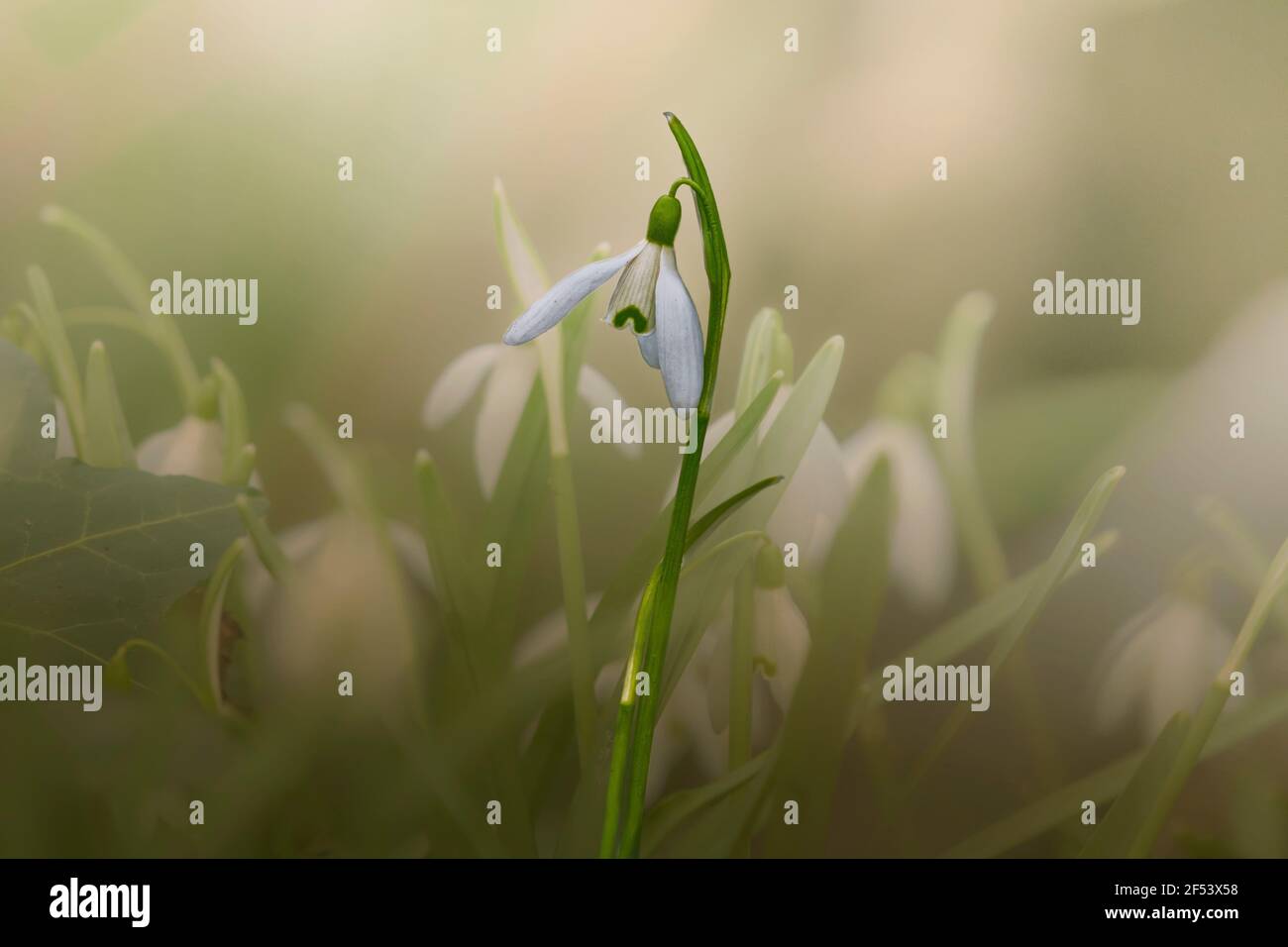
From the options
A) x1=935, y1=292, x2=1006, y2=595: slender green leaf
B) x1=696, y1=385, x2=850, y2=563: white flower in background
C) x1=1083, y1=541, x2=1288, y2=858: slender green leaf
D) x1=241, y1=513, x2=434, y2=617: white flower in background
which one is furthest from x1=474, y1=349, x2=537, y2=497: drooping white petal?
x1=1083, y1=541, x2=1288, y2=858: slender green leaf

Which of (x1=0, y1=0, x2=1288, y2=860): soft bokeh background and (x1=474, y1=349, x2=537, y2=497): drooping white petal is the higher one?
(x1=0, y1=0, x2=1288, y2=860): soft bokeh background

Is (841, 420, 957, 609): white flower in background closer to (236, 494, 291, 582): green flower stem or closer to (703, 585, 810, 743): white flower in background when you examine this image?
(703, 585, 810, 743): white flower in background

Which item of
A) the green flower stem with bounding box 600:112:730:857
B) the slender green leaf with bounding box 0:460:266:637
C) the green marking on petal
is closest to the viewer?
the green marking on petal

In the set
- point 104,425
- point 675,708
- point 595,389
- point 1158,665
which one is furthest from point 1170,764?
point 104,425

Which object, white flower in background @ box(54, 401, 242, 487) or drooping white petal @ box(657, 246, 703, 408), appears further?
white flower in background @ box(54, 401, 242, 487)

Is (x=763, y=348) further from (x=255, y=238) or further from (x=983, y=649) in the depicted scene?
(x=255, y=238)
